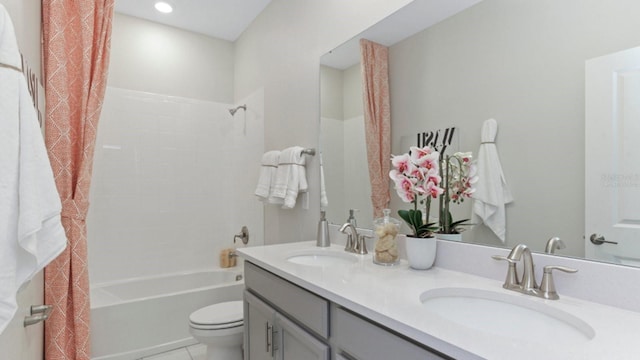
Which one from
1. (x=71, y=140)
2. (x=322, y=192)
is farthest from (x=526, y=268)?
(x=71, y=140)

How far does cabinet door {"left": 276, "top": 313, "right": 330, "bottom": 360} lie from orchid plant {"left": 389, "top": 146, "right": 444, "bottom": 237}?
53cm

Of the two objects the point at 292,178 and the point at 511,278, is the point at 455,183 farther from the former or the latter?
the point at 292,178

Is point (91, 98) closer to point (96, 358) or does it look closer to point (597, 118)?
point (96, 358)

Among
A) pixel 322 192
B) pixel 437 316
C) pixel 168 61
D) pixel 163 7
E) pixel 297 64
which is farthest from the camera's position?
pixel 168 61

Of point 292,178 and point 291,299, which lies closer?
point 291,299

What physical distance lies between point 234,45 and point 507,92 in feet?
9.82

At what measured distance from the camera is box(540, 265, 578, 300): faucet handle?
2.90ft

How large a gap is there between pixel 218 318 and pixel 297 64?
177 cm

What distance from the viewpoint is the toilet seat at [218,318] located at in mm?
1899

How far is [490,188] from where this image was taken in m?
1.15

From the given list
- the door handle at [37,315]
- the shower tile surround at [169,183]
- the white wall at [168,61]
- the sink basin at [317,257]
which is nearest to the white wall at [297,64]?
the shower tile surround at [169,183]

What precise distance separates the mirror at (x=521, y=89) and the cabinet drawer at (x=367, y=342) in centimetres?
57

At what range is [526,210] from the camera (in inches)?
41.3

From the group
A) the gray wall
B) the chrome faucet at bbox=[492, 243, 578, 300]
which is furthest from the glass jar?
the chrome faucet at bbox=[492, 243, 578, 300]
